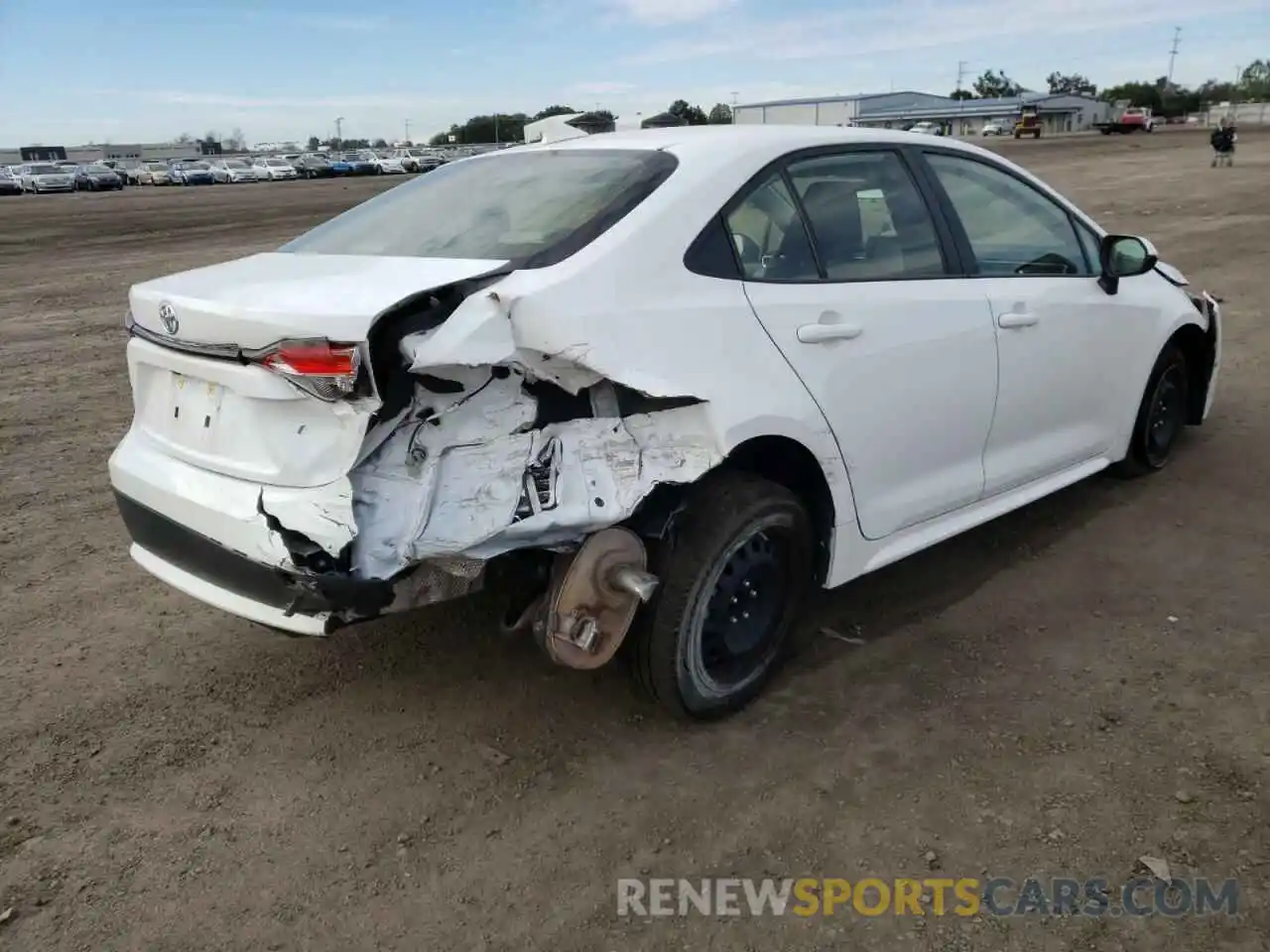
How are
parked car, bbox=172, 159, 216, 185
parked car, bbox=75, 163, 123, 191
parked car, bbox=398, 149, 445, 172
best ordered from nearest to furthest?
parked car, bbox=75, 163, 123, 191 → parked car, bbox=172, 159, 216, 185 → parked car, bbox=398, 149, 445, 172

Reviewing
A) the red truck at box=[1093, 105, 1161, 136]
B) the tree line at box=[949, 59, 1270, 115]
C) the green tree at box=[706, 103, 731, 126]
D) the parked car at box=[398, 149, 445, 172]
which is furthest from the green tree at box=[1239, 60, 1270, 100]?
the green tree at box=[706, 103, 731, 126]

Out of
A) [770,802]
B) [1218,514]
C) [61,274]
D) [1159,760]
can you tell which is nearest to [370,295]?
[770,802]

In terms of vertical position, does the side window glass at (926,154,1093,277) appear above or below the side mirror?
above

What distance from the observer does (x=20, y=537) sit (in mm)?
4723

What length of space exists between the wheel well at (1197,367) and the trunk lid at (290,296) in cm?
419

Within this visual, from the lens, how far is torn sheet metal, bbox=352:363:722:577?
2615 mm

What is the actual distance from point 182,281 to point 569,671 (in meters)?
1.79

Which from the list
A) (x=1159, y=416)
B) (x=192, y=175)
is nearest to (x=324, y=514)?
(x=1159, y=416)

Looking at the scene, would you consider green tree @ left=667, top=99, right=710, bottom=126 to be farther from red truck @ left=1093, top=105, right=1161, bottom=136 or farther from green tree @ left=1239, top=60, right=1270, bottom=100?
green tree @ left=1239, top=60, right=1270, bottom=100

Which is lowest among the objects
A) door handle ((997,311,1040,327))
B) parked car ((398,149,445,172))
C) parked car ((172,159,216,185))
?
door handle ((997,311,1040,327))

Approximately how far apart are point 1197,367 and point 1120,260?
1.40 m

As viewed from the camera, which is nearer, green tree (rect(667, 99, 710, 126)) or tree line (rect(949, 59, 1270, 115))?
green tree (rect(667, 99, 710, 126))

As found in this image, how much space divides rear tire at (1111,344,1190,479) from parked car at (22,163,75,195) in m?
52.6

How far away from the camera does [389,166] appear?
190ft
